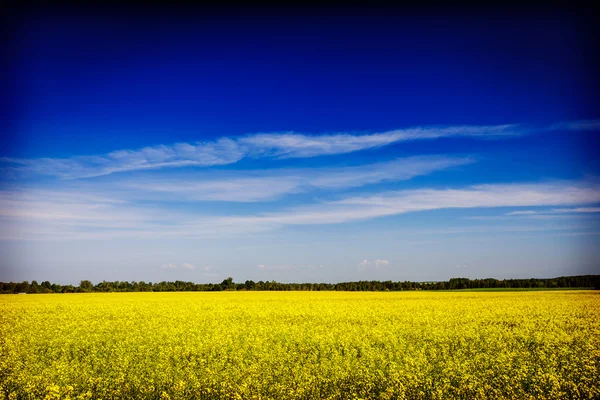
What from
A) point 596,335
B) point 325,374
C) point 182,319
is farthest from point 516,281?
point 325,374

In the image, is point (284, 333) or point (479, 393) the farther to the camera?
point (284, 333)

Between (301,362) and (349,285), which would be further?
(349,285)

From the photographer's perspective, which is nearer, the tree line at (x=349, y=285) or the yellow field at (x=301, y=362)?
the yellow field at (x=301, y=362)

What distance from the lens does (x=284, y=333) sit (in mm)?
17344

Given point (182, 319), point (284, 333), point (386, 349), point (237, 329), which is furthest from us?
point (182, 319)

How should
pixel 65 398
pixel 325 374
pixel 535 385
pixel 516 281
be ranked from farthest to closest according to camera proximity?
pixel 516 281 < pixel 325 374 < pixel 535 385 < pixel 65 398

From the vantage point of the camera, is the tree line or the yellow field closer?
the yellow field

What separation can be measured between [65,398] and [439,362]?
34.1 ft

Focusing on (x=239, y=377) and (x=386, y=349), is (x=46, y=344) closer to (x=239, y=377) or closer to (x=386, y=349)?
(x=239, y=377)

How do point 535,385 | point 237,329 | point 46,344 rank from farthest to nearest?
point 237,329
point 46,344
point 535,385

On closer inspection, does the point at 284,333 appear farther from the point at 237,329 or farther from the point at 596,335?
the point at 596,335

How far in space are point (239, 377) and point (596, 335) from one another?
16.9m

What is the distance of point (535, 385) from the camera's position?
9875 millimetres

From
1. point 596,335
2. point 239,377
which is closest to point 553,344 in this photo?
point 596,335
